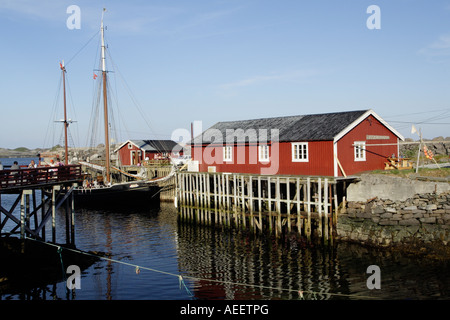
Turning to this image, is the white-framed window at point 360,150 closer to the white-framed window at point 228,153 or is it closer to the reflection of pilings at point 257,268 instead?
the reflection of pilings at point 257,268

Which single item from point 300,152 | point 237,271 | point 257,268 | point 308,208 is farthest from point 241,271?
point 300,152

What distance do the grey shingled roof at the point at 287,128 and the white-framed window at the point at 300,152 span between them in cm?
48

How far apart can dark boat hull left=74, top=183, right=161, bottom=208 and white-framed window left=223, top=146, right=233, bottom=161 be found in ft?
57.4

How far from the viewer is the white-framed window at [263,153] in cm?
3175

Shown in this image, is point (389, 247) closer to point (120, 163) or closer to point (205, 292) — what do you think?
point (205, 292)

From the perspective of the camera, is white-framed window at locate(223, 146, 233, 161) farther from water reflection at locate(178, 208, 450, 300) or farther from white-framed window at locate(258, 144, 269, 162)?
water reflection at locate(178, 208, 450, 300)

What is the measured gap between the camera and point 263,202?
3322 centimetres

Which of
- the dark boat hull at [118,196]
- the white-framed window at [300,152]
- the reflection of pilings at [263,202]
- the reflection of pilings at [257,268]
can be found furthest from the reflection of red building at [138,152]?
the reflection of pilings at [257,268]

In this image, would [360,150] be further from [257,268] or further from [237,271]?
[237,271]

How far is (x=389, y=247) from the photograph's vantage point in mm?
23609
